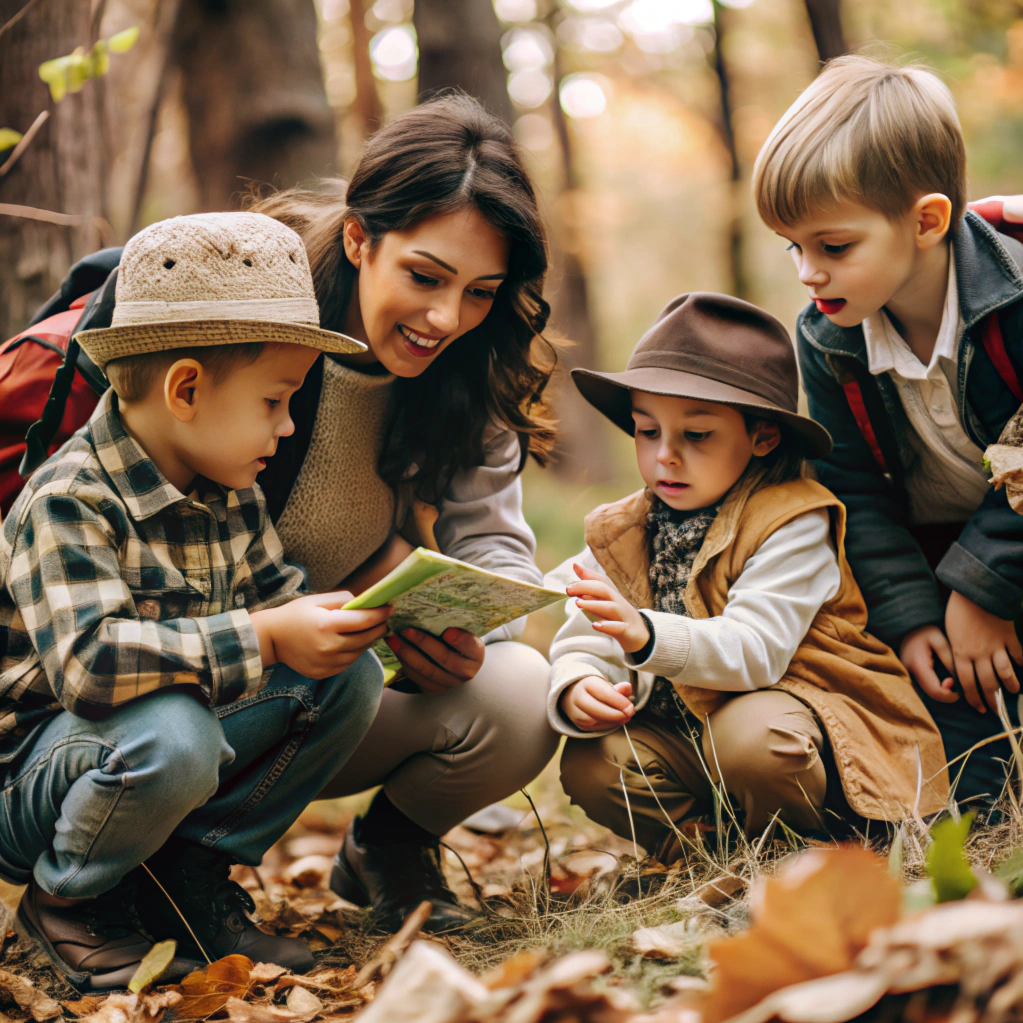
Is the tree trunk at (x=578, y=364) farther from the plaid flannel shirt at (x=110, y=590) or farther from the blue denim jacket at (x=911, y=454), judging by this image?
the plaid flannel shirt at (x=110, y=590)

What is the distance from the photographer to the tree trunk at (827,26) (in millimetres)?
4961

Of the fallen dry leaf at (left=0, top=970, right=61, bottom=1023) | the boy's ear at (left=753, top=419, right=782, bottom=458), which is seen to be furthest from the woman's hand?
the fallen dry leaf at (left=0, top=970, right=61, bottom=1023)

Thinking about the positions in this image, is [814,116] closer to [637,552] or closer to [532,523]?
[637,552]

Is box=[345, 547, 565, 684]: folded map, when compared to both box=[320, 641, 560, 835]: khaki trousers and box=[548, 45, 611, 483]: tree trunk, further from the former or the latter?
box=[548, 45, 611, 483]: tree trunk

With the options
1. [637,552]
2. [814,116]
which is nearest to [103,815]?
[637,552]

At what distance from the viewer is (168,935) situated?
A: 1.94 metres

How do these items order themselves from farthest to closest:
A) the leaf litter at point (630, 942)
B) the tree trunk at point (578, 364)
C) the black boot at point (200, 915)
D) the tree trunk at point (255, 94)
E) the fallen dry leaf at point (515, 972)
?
the tree trunk at point (578, 364) → the tree trunk at point (255, 94) → the black boot at point (200, 915) → the fallen dry leaf at point (515, 972) → the leaf litter at point (630, 942)

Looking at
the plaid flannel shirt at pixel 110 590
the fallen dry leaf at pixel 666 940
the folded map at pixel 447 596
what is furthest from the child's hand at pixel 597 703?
the plaid flannel shirt at pixel 110 590

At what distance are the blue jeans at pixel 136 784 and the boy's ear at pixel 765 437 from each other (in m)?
1.16

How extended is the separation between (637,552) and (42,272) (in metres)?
1.92

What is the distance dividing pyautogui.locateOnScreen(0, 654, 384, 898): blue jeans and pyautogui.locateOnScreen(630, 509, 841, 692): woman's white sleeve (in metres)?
0.77

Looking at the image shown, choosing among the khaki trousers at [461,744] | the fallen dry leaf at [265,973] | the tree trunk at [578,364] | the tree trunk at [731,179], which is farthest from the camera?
the tree trunk at [731,179]

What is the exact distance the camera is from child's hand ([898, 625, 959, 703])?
223 centimetres

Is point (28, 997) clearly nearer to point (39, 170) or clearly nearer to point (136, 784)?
point (136, 784)
